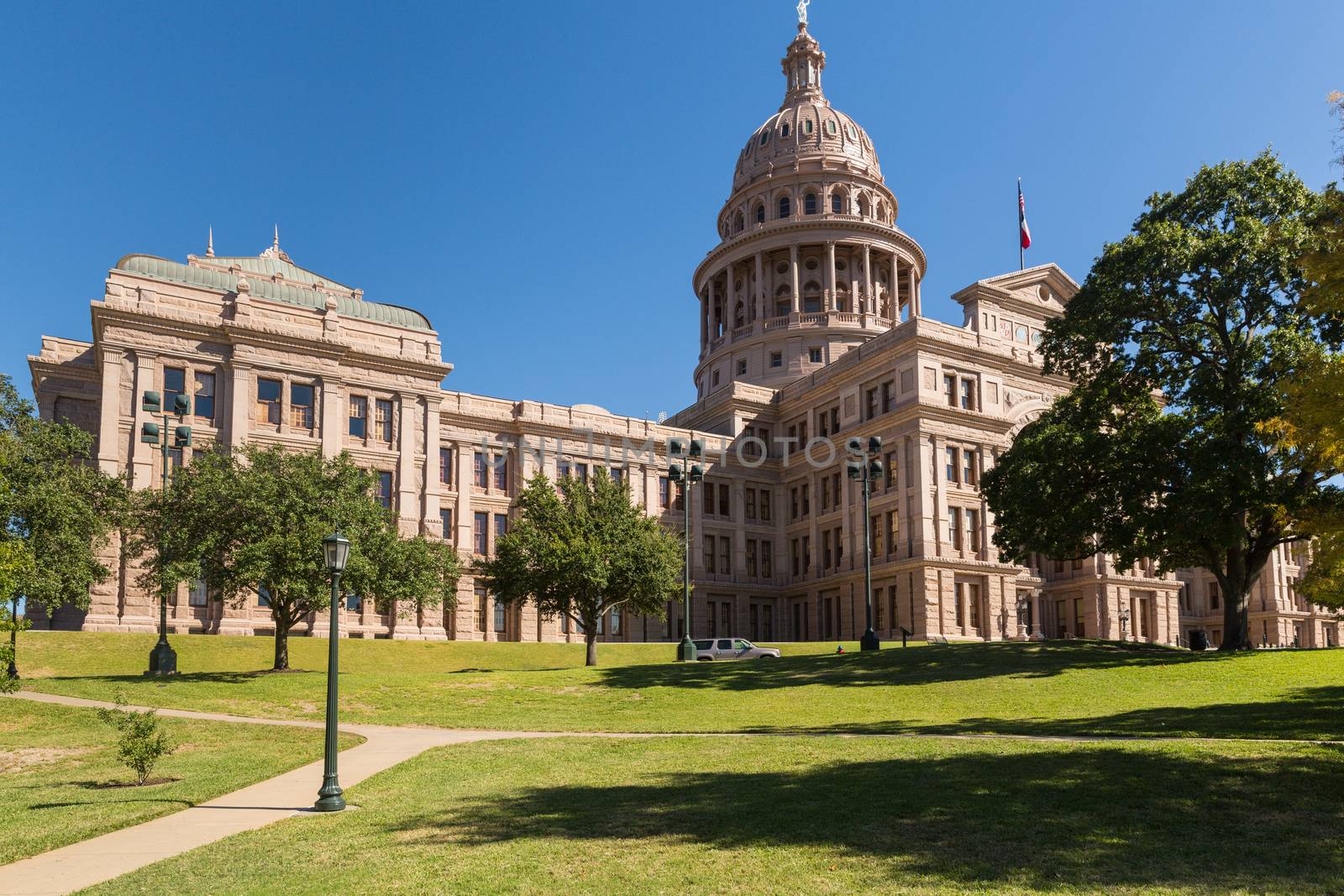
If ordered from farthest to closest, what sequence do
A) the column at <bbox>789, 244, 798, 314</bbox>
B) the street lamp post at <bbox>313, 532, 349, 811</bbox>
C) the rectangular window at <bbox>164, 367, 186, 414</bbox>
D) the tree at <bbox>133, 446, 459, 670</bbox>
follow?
the column at <bbox>789, 244, 798, 314</bbox> → the rectangular window at <bbox>164, 367, 186, 414</bbox> → the tree at <bbox>133, 446, 459, 670</bbox> → the street lamp post at <bbox>313, 532, 349, 811</bbox>

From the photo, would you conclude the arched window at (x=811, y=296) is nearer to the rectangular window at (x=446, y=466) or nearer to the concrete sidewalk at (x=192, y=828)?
the rectangular window at (x=446, y=466)

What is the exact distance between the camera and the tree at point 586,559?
43781 millimetres

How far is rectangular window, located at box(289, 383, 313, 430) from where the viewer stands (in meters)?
55.8

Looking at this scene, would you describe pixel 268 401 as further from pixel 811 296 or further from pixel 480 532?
pixel 811 296

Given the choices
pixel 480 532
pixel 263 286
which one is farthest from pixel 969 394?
pixel 263 286

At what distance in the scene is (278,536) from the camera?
35.9 metres

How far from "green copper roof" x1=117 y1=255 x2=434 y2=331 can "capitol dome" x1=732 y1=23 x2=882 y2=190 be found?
1800 inches

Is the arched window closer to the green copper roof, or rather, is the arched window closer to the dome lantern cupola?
the dome lantern cupola

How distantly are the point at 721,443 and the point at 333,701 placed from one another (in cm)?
5897

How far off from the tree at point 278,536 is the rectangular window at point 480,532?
25.3 metres

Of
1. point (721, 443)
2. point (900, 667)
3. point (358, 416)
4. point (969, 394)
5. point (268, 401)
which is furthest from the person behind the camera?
point (721, 443)

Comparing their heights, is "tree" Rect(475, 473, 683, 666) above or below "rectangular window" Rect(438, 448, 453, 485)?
below

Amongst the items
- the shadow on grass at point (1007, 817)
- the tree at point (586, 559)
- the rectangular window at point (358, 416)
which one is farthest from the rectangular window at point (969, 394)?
the shadow on grass at point (1007, 817)

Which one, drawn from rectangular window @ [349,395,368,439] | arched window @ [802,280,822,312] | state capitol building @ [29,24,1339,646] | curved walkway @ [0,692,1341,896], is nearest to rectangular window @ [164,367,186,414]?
state capitol building @ [29,24,1339,646]
